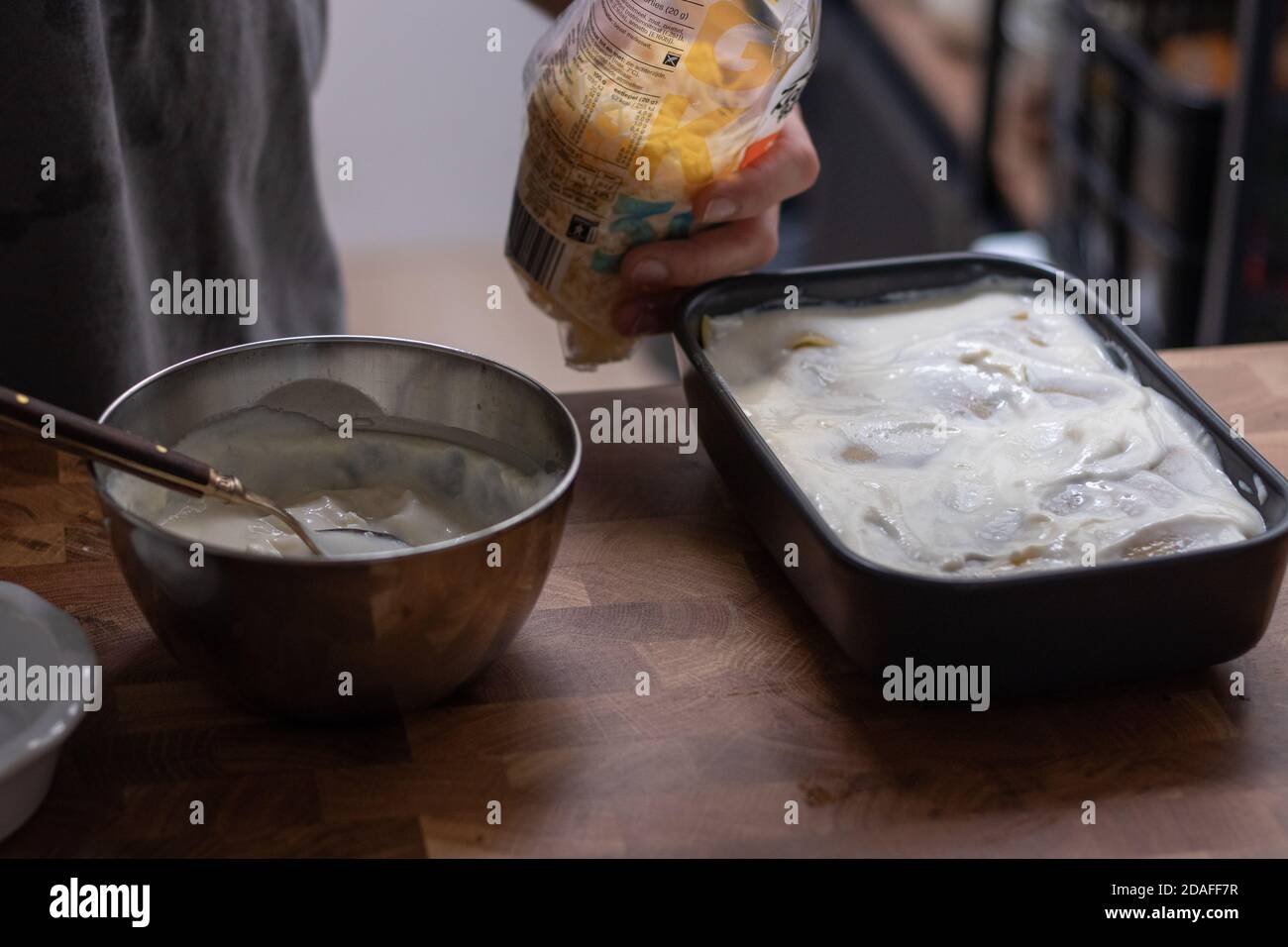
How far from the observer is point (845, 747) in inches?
30.0

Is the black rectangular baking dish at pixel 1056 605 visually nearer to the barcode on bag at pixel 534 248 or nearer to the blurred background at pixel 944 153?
the barcode on bag at pixel 534 248

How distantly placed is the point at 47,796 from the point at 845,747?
16.1 inches

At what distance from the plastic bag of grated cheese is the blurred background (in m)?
1.05

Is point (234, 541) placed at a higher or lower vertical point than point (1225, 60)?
lower

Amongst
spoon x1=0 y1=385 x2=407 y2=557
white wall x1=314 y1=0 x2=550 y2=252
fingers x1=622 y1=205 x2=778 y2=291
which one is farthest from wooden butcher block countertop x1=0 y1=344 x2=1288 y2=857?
white wall x1=314 y1=0 x2=550 y2=252

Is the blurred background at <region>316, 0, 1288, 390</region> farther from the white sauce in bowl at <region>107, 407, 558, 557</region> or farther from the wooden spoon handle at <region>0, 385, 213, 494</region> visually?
the wooden spoon handle at <region>0, 385, 213, 494</region>

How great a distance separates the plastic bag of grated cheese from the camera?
2.95 feet

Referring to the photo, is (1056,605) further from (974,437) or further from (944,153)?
(944,153)

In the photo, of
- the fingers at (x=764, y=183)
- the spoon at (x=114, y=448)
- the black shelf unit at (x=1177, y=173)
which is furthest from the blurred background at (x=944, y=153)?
the spoon at (x=114, y=448)

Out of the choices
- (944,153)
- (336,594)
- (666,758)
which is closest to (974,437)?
(666,758)

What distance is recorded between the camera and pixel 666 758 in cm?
75

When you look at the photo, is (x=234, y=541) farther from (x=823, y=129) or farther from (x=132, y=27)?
(x=823, y=129)

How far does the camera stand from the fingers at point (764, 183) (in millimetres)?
987
